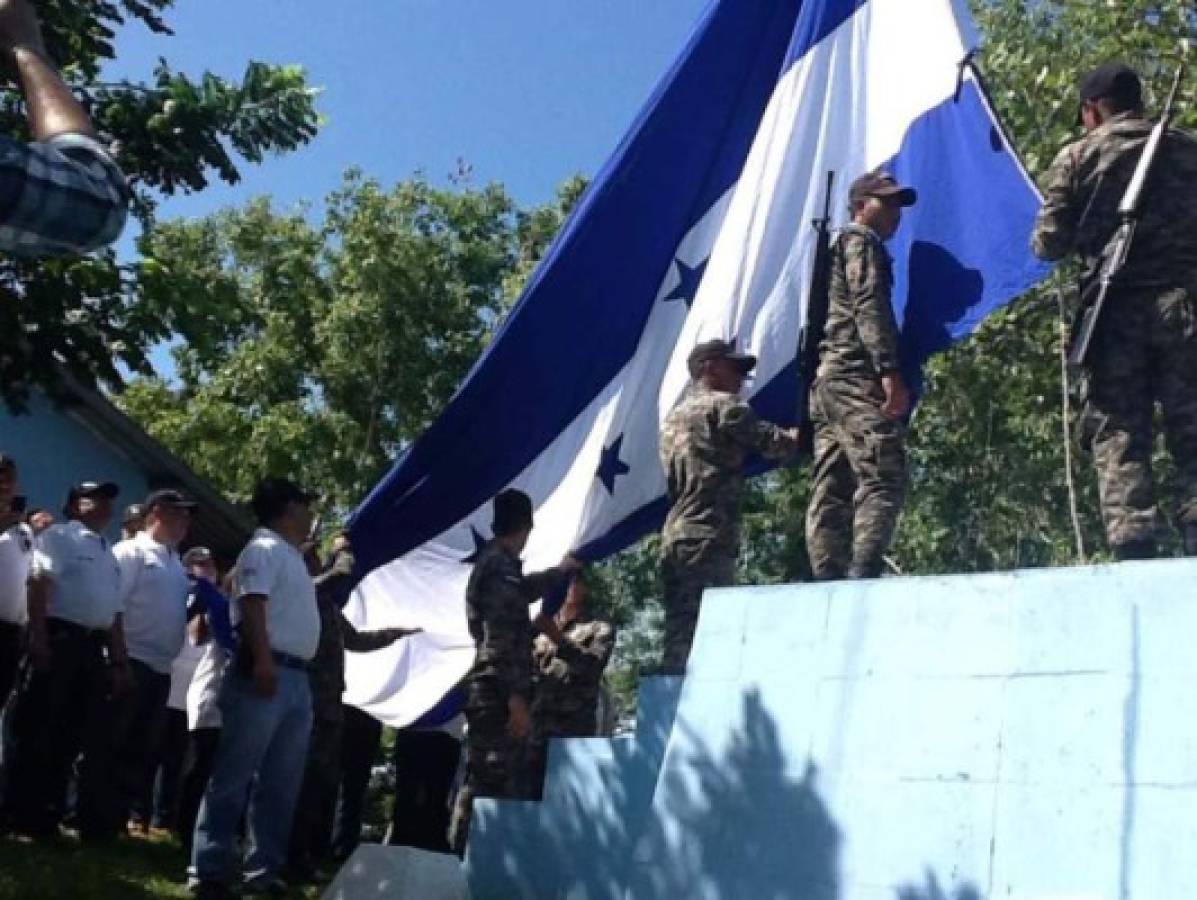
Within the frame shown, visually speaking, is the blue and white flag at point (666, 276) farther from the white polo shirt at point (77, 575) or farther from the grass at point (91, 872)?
the grass at point (91, 872)

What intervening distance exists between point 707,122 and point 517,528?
2.34m

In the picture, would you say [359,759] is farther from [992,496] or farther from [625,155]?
[992,496]

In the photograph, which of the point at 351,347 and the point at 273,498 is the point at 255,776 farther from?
the point at 351,347

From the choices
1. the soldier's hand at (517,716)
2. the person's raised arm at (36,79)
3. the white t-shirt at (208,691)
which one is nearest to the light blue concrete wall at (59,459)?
the white t-shirt at (208,691)

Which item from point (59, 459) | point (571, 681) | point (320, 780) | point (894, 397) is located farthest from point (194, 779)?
point (59, 459)

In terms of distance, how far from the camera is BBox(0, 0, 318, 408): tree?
5.94 meters

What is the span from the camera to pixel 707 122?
26.6 feet

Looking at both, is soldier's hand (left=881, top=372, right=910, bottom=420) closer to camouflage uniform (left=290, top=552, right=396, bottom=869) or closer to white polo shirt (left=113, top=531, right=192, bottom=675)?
camouflage uniform (left=290, top=552, right=396, bottom=869)

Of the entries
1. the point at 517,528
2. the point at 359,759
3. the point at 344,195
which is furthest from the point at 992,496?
the point at 344,195

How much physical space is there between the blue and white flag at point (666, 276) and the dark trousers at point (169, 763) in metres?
1.06

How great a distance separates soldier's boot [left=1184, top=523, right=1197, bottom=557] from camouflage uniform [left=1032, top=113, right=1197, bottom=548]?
35mm

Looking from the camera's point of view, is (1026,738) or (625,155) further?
(625,155)

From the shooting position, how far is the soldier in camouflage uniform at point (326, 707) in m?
7.75

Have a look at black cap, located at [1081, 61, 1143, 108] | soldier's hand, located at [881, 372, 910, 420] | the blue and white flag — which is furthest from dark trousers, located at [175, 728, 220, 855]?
black cap, located at [1081, 61, 1143, 108]
